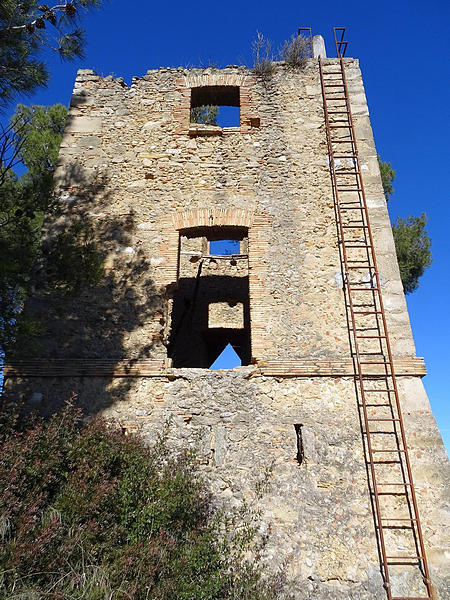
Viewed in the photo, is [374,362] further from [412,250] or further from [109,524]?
[412,250]

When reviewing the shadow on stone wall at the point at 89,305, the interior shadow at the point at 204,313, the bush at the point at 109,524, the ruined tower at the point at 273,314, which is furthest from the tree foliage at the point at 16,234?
the interior shadow at the point at 204,313

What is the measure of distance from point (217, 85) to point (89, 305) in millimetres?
4305

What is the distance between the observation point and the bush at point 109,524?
348 cm

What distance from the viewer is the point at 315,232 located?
20.9 feet

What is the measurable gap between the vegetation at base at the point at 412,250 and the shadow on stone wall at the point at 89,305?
706 centimetres

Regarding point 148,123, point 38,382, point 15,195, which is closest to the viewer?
point 15,195

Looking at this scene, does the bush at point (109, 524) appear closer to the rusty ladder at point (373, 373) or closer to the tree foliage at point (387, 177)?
the rusty ladder at point (373, 373)

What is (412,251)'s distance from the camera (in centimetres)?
1091

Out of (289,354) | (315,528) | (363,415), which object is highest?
(289,354)

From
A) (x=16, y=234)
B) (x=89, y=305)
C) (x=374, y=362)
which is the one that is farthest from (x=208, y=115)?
(x=374, y=362)

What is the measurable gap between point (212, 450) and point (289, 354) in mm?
1480

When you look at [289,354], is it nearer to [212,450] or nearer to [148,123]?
[212,450]

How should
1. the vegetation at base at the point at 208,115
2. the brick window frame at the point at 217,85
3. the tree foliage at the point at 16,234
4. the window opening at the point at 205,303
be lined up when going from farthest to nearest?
the vegetation at base at the point at 208,115 < the window opening at the point at 205,303 < the brick window frame at the point at 217,85 < the tree foliage at the point at 16,234

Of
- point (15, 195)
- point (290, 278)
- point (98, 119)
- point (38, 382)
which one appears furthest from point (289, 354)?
point (98, 119)
